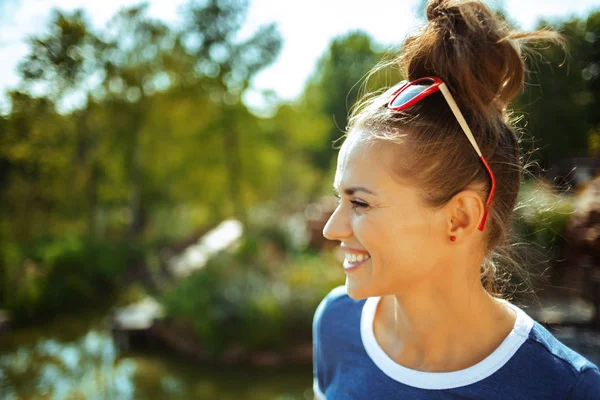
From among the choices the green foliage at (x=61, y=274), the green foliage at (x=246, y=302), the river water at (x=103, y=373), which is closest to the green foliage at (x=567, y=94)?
the river water at (x=103, y=373)

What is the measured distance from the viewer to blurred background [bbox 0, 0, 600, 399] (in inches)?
51.5

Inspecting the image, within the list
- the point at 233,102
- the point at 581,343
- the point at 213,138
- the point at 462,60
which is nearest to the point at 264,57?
the point at 233,102

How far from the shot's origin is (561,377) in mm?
648

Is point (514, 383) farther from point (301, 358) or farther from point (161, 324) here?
point (161, 324)

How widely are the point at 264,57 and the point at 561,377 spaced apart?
464 cm

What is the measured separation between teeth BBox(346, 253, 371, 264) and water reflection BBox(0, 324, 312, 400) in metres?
2.17

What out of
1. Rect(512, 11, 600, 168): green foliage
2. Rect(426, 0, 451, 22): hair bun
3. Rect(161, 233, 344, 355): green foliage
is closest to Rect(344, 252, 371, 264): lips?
Rect(426, 0, 451, 22): hair bun

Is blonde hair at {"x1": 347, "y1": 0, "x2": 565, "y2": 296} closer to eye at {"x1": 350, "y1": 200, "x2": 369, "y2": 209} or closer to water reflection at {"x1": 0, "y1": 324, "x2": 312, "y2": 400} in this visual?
eye at {"x1": 350, "y1": 200, "x2": 369, "y2": 209}

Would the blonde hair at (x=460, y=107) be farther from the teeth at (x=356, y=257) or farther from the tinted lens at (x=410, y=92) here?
the teeth at (x=356, y=257)

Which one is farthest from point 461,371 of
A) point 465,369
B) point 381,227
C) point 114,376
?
point 114,376

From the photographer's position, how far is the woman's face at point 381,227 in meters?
0.69

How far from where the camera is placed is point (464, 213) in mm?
710

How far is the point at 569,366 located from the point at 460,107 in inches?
15.4

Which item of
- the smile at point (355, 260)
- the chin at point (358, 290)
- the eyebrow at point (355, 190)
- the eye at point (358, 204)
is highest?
the eyebrow at point (355, 190)
